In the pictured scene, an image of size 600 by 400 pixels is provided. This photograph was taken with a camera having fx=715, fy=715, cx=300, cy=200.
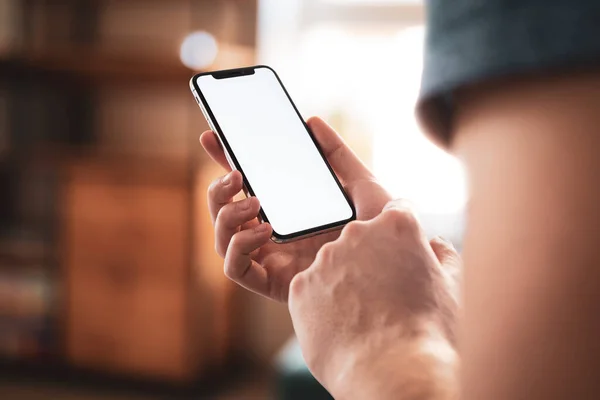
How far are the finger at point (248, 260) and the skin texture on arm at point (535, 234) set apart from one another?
17.5 inches

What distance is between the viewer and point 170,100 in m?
3.05

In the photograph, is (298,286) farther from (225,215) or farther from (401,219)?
(225,215)

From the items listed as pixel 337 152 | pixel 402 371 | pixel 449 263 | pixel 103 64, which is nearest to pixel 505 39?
pixel 402 371

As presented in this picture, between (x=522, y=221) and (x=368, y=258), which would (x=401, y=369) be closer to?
(x=368, y=258)

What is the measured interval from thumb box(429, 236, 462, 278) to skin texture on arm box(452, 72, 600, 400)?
0.29 metres

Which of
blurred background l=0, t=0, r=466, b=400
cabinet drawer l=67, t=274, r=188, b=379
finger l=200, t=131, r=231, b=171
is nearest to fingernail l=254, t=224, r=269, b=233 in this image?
finger l=200, t=131, r=231, b=171

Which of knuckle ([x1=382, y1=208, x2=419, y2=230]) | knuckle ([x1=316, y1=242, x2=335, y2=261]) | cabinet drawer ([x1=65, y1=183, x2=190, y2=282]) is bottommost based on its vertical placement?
cabinet drawer ([x1=65, y1=183, x2=190, y2=282])

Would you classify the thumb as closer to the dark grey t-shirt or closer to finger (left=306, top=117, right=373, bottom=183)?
finger (left=306, top=117, right=373, bottom=183)

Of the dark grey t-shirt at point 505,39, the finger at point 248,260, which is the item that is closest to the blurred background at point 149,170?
the finger at point 248,260

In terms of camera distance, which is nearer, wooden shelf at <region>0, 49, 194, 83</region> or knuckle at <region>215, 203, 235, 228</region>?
knuckle at <region>215, 203, 235, 228</region>

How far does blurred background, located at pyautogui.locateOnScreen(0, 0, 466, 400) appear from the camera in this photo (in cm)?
256

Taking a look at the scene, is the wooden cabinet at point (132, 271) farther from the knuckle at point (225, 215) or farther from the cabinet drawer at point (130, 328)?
the knuckle at point (225, 215)

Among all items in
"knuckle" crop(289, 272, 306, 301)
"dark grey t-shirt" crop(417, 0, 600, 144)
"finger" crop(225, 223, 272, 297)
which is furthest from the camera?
"finger" crop(225, 223, 272, 297)

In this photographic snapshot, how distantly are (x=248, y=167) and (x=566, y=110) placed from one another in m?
0.57
